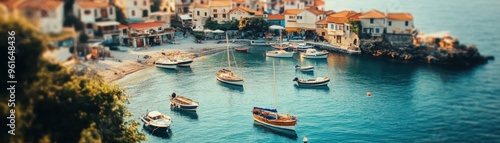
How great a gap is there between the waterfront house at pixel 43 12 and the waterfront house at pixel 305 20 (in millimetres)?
22753

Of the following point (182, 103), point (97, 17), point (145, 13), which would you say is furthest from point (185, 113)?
point (97, 17)

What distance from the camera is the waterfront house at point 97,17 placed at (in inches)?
199

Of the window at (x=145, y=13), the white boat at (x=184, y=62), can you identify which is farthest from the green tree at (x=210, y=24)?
the window at (x=145, y=13)

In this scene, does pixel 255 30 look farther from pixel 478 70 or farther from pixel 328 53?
pixel 478 70

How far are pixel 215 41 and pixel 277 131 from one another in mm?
15438

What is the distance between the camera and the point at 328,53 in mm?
23859

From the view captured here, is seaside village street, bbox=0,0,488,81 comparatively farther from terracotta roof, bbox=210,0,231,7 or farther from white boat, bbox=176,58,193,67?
white boat, bbox=176,58,193,67

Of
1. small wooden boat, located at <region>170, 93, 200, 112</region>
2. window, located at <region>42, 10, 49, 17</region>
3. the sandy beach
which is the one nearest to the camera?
window, located at <region>42, 10, 49, 17</region>

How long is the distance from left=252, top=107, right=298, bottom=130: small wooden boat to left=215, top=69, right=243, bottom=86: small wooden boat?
4406mm

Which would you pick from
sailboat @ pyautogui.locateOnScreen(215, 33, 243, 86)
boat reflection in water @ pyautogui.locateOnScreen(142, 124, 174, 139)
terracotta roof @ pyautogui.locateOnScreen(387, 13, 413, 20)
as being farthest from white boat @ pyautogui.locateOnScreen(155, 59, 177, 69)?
terracotta roof @ pyautogui.locateOnScreen(387, 13, 413, 20)

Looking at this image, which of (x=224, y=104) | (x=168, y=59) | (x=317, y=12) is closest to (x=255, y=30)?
(x=317, y=12)

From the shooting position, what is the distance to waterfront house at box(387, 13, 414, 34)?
6.99 meters

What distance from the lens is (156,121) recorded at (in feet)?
46.4

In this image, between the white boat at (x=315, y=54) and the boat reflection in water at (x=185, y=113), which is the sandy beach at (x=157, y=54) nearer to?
the boat reflection in water at (x=185, y=113)
